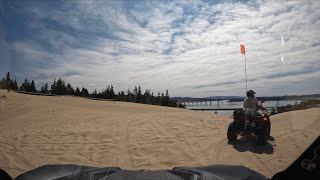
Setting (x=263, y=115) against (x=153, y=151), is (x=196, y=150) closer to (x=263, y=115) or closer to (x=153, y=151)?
(x=153, y=151)

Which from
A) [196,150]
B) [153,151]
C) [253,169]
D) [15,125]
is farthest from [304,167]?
[15,125]

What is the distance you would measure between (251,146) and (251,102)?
0.31 metres

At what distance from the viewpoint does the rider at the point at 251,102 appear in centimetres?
191

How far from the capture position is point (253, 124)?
2020 millimetres

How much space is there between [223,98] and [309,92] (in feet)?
1.72

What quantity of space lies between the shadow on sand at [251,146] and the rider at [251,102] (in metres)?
0.23

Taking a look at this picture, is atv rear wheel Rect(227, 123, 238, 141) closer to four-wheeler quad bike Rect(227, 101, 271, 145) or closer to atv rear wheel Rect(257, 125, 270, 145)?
four-wheeler quad bike Rect(227, 101, 271, 145)

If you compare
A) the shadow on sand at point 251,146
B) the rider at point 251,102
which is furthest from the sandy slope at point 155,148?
the rider at point 251,102

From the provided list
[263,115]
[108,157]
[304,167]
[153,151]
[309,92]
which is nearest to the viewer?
[304,167]

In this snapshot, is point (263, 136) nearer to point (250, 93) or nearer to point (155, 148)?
point (250, 93)

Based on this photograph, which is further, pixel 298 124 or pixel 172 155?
pixel 172 155

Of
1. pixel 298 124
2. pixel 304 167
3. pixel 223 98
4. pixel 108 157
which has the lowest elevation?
pixel 108 157

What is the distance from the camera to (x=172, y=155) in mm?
2494

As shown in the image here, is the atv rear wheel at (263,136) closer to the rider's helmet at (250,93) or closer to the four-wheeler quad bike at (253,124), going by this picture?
the four-wheeler quad bike at (253,124)
